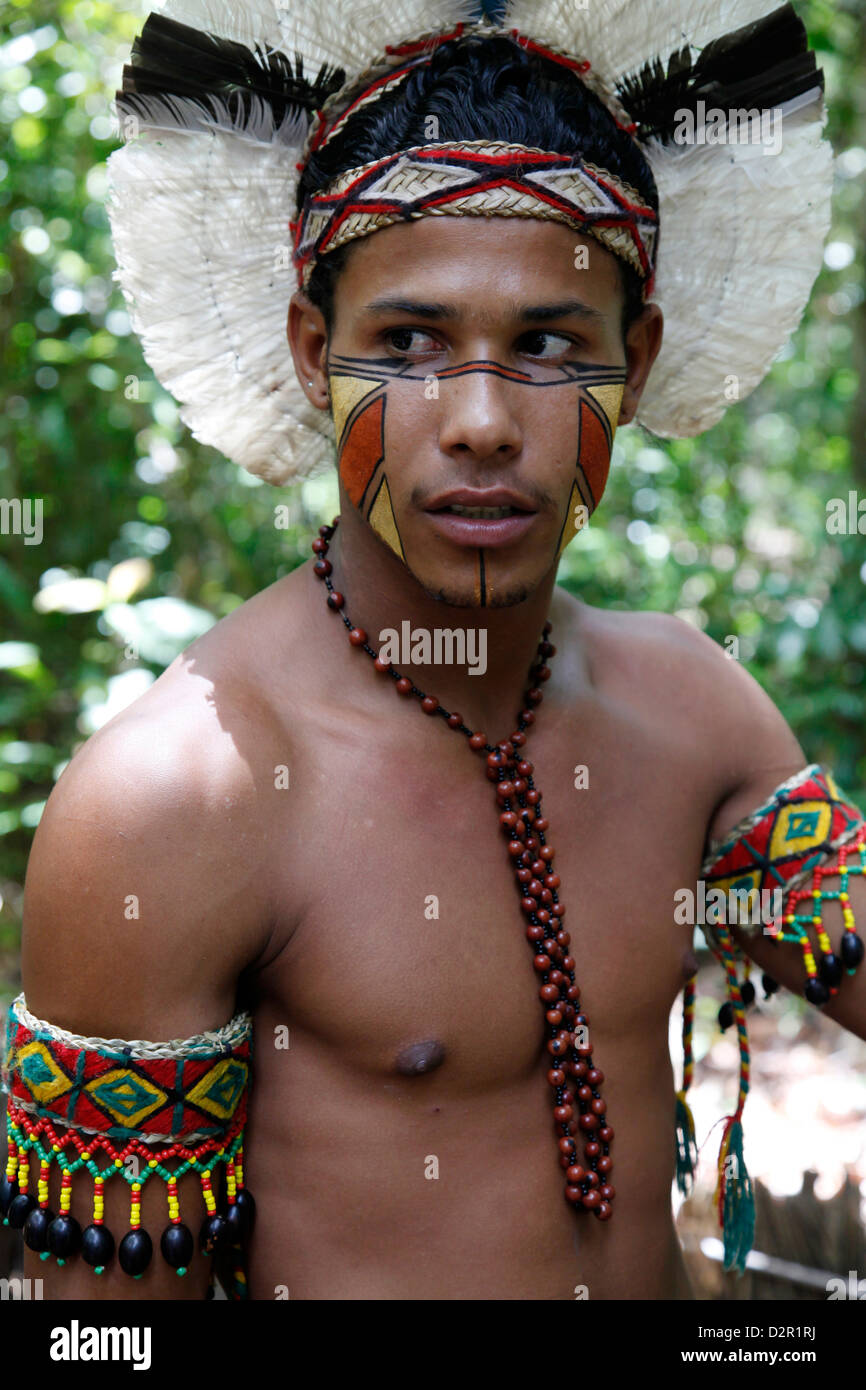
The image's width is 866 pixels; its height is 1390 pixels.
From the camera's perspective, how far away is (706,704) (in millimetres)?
2205

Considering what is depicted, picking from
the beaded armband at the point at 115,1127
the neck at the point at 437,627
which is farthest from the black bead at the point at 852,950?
the beaded armband at the point at 115,1127

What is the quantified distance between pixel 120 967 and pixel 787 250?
5.23ft

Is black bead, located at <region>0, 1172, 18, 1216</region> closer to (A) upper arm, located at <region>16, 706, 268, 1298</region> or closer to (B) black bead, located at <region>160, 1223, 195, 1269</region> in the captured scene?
(A) upper arm, located at <region>16, 706, 268, 1298</region>

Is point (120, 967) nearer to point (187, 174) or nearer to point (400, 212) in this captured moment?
point (400, 212)

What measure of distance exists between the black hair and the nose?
29cm

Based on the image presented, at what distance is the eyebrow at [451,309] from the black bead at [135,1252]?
127cm

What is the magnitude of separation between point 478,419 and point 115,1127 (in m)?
1.03

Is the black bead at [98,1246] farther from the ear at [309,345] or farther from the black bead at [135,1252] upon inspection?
the ear at [309,345]

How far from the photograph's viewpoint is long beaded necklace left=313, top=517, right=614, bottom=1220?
1.82 m

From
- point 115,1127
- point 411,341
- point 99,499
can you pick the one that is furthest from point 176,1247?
point 99,499

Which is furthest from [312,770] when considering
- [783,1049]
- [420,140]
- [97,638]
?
[783,1049]

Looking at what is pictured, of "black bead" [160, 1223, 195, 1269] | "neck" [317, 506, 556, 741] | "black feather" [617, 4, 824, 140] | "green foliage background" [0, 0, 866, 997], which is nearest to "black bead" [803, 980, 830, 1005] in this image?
"neck" [317, 506, 556, 741]

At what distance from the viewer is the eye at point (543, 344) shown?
5.64ft

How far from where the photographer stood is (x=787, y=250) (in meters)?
2.08
